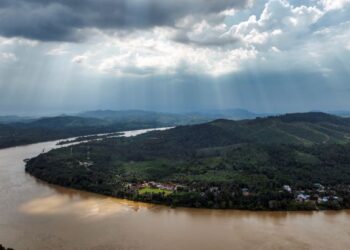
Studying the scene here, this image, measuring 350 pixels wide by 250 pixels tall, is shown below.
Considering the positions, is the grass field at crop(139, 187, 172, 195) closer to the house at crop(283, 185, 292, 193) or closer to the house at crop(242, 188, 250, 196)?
the house at crop(242, 188, 250, 196)

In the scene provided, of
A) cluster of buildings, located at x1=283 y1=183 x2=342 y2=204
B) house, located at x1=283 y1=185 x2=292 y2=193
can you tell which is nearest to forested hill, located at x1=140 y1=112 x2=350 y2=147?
house, located at x1=283 y1=185 x2=292 y2=193

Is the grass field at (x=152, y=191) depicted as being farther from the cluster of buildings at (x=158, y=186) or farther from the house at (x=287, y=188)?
the house at (x=287, y=188)

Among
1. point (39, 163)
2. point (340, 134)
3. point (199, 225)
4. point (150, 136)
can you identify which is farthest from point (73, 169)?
point (340, 134)

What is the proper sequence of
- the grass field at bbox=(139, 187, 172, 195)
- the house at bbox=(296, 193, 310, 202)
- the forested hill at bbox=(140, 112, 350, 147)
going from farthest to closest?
1. the forested hill at bbox=(140, 112, 350, 147)
2. the grass field at bbox=(139, 187, 172, 195)
3. the house at bbox=(296, 193, 310, 202)

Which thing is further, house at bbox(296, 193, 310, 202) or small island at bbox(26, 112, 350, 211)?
house at bbox(296, 193, 310, 202)

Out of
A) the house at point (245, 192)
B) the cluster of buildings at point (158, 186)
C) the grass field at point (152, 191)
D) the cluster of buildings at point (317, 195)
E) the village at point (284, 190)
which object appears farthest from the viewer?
the cluster of buildings at point (158, 186)

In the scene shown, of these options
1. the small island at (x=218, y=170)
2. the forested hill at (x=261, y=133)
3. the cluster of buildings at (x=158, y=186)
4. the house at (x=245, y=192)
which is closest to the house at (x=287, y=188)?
the small island at (x=218, y=170)

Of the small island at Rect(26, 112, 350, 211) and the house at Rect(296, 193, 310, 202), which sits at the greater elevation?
the small island at Rect(26, 112, 350, 211)

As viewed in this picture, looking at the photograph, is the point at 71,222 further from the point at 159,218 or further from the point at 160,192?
the point at 160,192
